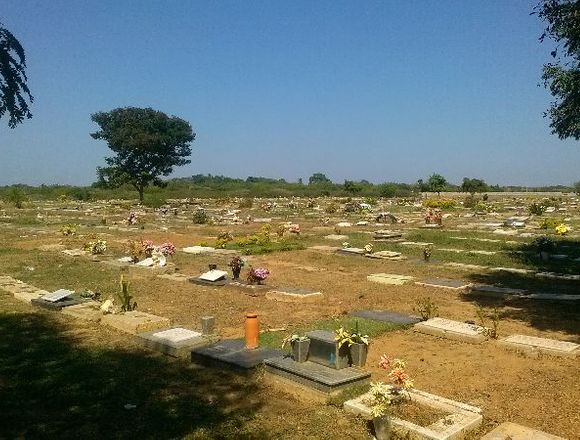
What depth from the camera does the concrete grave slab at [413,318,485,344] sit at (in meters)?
8.06

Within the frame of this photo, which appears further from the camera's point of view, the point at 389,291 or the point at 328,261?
the point at 328,261

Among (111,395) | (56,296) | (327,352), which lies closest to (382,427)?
(327,352)

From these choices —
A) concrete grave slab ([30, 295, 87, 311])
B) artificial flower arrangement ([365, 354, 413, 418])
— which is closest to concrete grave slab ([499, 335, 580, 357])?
artificial flower arrangement ([365, 354, 413, 418])

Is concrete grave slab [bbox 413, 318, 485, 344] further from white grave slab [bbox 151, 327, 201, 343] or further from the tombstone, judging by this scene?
white grave slab [bbox 151, 327, 201, 343]

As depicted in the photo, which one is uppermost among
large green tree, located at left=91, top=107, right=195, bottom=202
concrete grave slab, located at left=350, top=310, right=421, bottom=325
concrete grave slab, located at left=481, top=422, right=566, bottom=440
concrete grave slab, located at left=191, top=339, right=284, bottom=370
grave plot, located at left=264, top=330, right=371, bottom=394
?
large green tree, located at left=91, top=107, right=195, bottom=202

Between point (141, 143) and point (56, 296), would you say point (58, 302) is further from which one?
point (141, 143)

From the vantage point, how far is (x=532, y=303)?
10.8 meters

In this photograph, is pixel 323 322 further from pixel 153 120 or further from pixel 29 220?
pixel 153 120

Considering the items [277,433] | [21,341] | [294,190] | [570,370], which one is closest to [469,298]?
[570,370]

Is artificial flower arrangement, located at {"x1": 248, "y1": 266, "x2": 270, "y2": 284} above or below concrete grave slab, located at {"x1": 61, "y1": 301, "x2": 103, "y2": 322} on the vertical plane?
above

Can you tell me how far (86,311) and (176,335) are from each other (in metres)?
2.82

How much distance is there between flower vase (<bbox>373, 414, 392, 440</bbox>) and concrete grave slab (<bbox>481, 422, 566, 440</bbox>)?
0.88 metres

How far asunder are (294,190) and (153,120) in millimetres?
26691

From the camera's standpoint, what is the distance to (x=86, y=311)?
987 cm
